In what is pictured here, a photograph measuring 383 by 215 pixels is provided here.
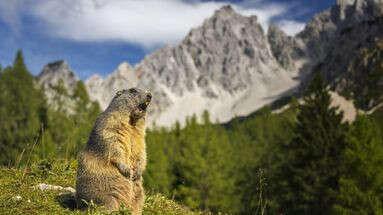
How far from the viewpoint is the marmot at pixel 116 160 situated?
8.08 meters

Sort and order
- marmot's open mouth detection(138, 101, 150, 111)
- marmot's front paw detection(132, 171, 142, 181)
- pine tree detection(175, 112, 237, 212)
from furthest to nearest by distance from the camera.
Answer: pine tree detection(175, 112, 237, 212), marmot's open mouth detection(138, 101, 150, 111), marmot's front paw detection(132, 171, 142, 181)

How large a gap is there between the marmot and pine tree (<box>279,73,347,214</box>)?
1259 inches

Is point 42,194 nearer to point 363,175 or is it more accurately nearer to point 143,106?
point 143,106

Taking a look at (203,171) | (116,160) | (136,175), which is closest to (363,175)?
(203,171)

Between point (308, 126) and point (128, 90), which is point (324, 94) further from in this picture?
point (128, 90)

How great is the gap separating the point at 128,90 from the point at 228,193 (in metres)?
51.3

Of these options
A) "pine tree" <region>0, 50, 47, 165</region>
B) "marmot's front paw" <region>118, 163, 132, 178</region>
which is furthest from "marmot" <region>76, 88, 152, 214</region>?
"pine tree" <region>0, 50, 47, 165</region>

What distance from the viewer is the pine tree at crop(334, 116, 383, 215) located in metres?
30.9

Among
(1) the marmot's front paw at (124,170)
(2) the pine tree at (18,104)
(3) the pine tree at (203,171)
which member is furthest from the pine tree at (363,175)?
(2) the pine tree at (18,104)

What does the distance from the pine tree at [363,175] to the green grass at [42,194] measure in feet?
75.4

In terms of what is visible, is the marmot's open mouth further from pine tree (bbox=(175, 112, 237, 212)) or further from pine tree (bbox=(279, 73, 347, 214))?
pine tree (bbox=(175, 112, 237, 212))

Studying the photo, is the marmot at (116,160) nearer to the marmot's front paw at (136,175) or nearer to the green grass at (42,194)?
the marmot's front paw at (136,175)

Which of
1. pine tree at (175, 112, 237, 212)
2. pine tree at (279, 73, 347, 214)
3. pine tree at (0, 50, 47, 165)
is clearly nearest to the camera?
pine tree at (279, 73, 347, 214)

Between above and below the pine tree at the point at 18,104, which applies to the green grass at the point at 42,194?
below
